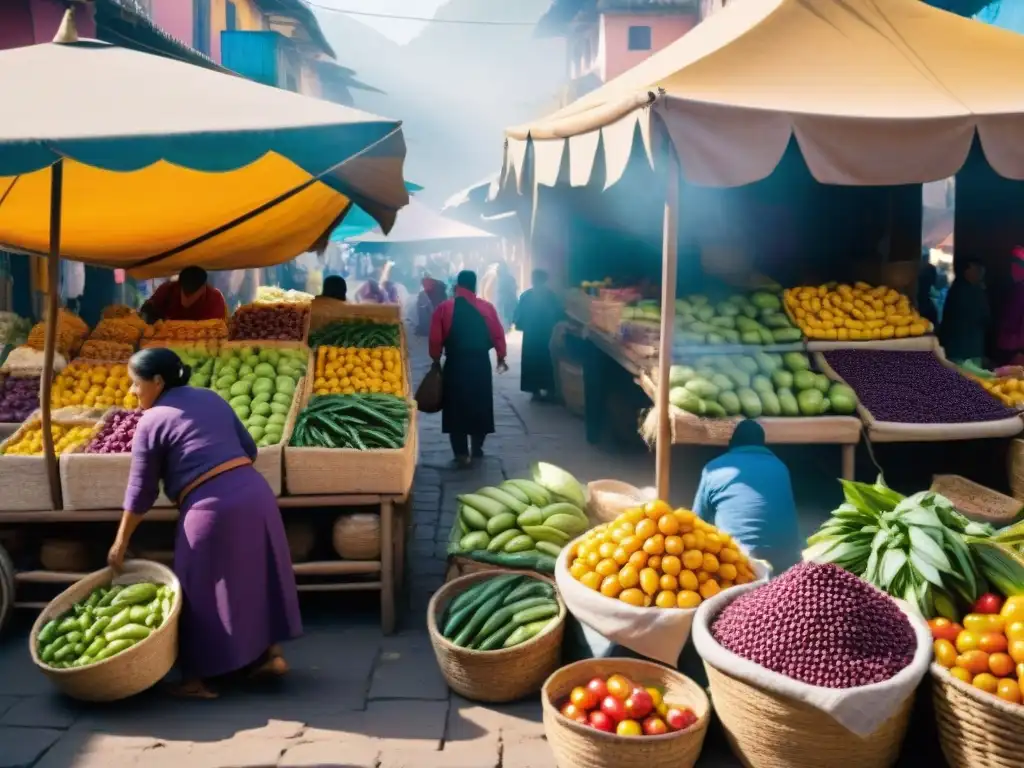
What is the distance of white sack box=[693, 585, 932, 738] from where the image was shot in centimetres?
323

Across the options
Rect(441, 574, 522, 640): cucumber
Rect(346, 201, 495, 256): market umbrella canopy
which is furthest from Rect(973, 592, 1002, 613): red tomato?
Rect(346, 201, 495, 256): market umbrella canopy

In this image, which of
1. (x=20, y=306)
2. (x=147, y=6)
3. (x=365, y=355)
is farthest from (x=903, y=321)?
(x=147, y=6)

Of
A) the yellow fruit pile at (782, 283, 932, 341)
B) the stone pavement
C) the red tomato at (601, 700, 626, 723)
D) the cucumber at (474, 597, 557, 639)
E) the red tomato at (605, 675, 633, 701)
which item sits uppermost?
the yellow fruit pile at (782, 283, 932, 341)

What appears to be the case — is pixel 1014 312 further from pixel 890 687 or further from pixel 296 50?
pixel 296 50

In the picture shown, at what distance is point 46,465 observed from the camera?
488cm

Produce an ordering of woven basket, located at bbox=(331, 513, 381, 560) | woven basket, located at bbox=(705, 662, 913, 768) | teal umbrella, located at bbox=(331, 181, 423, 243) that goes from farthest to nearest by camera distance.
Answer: teal umbrella, located at bbox=(331, 181, 423, 243) → woven basket, located at bbox=(331, 513, 381, 560) → woven basket, located at bbox=(705, 662, 913, 768)

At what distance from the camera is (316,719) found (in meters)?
4.22

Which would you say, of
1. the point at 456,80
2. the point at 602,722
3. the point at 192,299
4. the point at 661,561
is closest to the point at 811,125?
the point at 661,561

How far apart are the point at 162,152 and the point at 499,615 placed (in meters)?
2.42

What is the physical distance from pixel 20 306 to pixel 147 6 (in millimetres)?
8776

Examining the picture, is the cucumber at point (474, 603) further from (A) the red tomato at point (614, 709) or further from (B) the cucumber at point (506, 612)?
(A) the red tomato at point (614, 709)

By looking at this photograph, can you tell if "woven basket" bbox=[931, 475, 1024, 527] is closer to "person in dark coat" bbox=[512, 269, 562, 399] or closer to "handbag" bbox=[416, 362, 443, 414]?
"handbag" bbox=[416, 362, 443, 414]

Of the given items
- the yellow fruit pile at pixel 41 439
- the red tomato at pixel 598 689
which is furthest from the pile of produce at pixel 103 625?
the red tomato at pixel 598 689

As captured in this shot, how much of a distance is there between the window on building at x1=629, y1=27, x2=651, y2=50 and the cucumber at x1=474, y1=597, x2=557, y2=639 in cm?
3208
